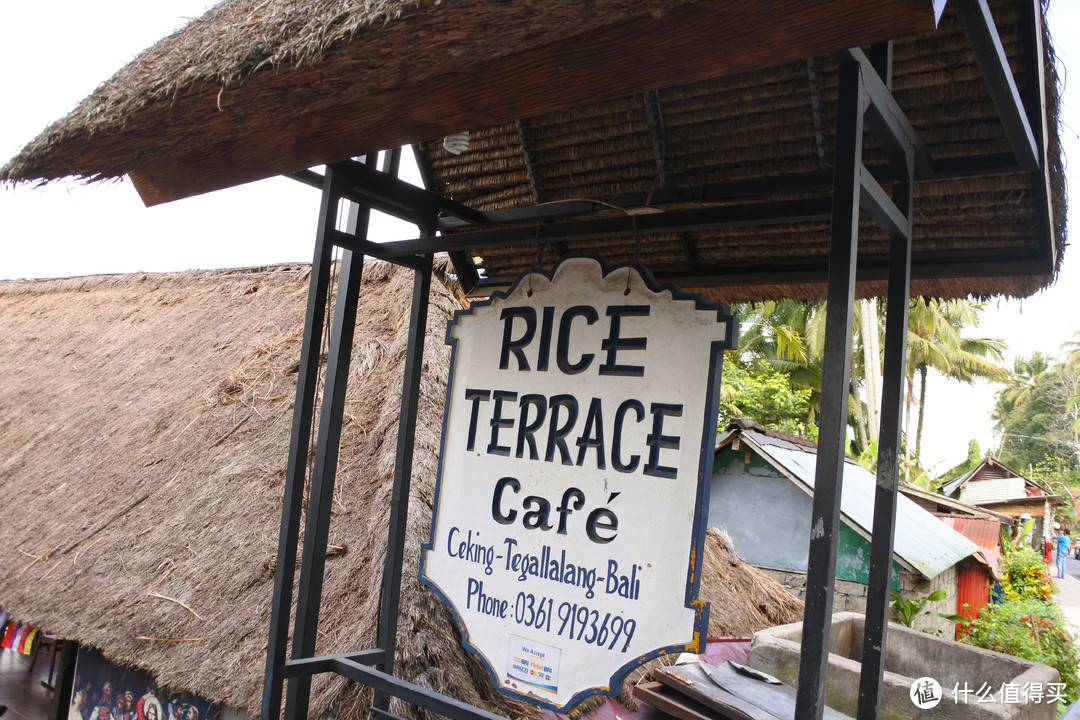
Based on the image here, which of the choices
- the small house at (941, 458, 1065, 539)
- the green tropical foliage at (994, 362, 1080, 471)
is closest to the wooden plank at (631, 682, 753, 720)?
the small house at (941, 458, 1065, 539)

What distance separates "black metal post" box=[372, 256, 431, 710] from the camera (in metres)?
2.60

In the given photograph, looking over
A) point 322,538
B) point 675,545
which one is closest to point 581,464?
point 675,545

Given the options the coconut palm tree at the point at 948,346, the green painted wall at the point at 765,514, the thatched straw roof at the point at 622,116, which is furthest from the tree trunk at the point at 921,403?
the thatched straw roof at the point at 622,116

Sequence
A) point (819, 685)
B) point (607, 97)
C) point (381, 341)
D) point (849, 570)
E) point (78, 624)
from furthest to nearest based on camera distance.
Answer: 1. point (849, 570)
2. point (381, 341)
3. point (78, 624)
4. point (607, 97)
5. point (819, 685)

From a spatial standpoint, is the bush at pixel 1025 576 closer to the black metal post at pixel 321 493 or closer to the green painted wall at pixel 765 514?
the green painted wall at pixel 765 514

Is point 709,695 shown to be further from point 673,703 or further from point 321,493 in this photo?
point 321,493

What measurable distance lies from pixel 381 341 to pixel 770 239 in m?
3.35

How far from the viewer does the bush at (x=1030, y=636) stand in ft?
21.8

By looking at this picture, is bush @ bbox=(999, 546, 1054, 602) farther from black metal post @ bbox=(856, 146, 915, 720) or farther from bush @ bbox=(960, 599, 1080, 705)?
black metal post @ bbox=(856, 146, 915, 720)

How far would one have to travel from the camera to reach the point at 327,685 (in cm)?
329

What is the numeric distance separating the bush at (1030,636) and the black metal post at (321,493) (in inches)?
253

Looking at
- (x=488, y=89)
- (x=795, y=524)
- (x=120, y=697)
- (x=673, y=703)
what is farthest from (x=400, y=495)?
(x=795, y=524)

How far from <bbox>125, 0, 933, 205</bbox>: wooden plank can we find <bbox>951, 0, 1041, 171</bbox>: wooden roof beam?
1.48 feet

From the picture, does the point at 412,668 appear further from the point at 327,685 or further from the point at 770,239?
the point at 770,239
